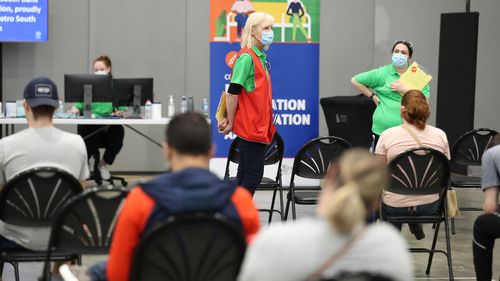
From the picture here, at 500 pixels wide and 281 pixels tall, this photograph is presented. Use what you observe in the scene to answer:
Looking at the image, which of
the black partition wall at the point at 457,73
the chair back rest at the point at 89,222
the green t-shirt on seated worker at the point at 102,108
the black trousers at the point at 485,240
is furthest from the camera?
the black partition wall at the point at 457,73

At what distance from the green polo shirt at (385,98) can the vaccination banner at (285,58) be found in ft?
8.22

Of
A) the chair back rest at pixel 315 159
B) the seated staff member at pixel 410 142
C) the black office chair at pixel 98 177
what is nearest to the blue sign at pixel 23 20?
the black office chair at pixel 98 177

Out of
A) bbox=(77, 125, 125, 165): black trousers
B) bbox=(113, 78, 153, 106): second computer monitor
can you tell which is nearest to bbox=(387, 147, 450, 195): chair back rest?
bbox=(113, 78, 153, 106): second computer monitor

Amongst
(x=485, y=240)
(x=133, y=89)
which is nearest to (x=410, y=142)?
(x=485, y=240)

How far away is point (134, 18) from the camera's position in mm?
10273

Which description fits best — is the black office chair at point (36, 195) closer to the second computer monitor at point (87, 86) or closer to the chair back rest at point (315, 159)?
the chair back rest at point (315, 159)

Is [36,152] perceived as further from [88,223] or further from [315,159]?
[315,159]

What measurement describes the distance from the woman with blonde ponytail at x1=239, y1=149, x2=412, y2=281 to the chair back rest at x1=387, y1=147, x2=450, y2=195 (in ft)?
9.86

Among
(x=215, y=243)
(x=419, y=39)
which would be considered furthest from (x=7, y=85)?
(x=215, y=243)

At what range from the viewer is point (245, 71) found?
601cm

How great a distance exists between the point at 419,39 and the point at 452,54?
108cm

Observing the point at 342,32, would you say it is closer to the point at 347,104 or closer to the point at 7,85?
the point at 347,104

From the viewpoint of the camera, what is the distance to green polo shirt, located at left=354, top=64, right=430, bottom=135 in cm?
705

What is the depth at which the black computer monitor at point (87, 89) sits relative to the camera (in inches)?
347
